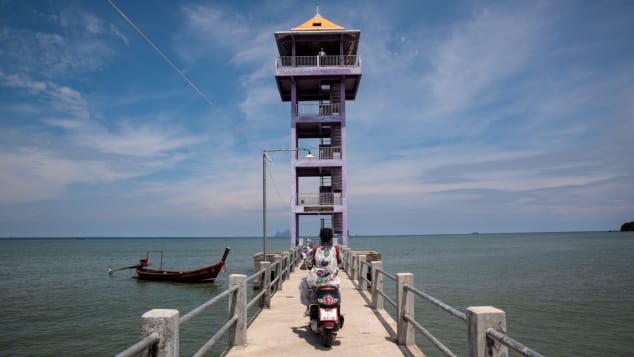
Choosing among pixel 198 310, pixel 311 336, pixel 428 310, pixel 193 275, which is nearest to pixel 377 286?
pixel 311 336

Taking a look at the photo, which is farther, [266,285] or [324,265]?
[266,285]

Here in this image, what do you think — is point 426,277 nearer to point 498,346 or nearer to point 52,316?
point 52,316

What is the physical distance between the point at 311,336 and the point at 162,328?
442 cm

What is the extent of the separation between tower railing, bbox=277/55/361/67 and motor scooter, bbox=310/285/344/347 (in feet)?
75.4

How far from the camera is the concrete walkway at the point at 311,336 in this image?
6.56 metres

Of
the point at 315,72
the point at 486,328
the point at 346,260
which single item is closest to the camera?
the point at 486,328

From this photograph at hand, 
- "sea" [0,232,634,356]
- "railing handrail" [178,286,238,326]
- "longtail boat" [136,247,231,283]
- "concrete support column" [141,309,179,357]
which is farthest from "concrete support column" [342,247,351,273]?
"concrete support column" [141,309,179,357]

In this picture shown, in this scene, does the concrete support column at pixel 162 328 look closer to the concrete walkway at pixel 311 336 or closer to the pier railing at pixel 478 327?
the pier railing at pixel 478 327

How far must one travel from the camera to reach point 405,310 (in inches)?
275

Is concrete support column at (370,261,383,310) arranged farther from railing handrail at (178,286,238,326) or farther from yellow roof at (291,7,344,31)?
yellow roof at (291,7,344,31)

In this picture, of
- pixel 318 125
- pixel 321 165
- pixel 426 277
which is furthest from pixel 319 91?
pixel 426 277

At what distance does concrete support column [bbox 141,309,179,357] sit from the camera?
357 cm

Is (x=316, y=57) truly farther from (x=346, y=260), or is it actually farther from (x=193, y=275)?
(x=193, y=275)

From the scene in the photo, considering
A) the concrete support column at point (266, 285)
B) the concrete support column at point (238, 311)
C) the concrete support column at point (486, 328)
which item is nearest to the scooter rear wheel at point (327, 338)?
the concrete support column at point (238, 311)
